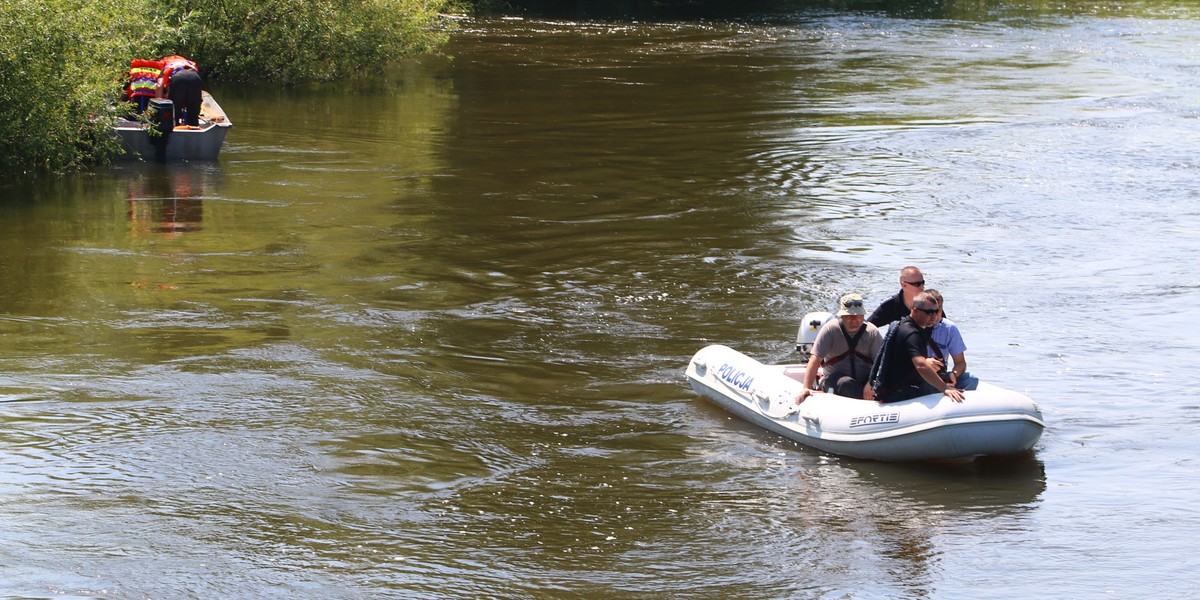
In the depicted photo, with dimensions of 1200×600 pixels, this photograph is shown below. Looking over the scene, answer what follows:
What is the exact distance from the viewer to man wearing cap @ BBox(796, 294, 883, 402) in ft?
33.9

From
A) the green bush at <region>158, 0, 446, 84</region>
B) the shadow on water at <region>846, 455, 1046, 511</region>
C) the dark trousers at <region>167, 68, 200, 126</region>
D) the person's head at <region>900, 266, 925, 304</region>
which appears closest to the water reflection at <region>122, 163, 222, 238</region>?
the dark trousers at <region>167, 68, 200, 126</region>

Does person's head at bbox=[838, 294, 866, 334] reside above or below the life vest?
below

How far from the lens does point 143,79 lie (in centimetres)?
2025

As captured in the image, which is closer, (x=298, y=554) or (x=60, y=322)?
(x=298, y=554)

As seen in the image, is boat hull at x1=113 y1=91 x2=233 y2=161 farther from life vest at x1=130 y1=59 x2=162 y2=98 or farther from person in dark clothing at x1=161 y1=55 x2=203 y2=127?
life vest at x1=130 y1=59 x2=162 y2=98

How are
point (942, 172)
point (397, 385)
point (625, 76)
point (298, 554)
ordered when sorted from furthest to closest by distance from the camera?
point (625, 76), point (942, 172), point (397, 385), point (298, 554)

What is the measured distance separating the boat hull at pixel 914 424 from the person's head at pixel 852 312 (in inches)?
20.9

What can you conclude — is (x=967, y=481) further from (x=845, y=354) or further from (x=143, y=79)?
(x=143, y=79)

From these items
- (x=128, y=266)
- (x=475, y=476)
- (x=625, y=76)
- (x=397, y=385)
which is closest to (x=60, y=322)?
(x=128, y=266)

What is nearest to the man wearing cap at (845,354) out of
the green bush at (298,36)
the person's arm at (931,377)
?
the person's arm at (931,377)

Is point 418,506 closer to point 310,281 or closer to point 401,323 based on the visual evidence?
point 401,323

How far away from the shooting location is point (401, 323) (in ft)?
43.7

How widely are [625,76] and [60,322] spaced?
2192 cm

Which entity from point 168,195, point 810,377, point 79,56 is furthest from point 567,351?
point 79,56
